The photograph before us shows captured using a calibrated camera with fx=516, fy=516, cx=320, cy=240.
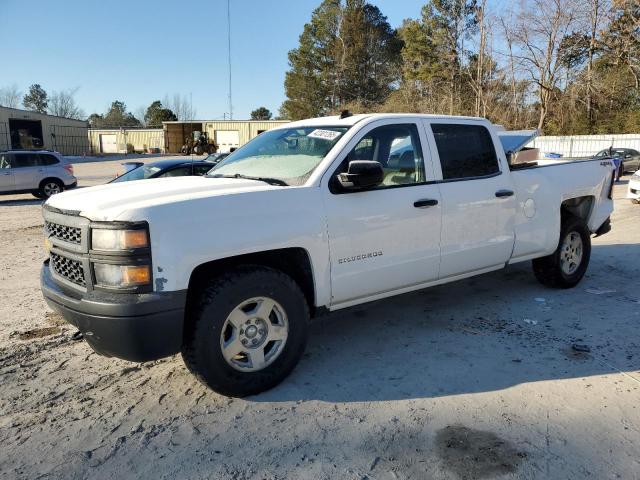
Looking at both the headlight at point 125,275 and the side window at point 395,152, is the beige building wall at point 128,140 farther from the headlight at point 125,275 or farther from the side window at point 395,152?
the headlight at point 125,275

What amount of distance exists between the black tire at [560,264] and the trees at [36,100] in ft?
397

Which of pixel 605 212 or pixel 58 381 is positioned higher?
pixel 605 212

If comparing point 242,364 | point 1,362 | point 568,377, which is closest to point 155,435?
point 242,364

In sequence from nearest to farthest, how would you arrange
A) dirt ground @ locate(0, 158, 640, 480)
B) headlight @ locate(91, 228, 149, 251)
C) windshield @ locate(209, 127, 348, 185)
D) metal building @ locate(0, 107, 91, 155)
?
dirt ground @ locate(0, 158, 640, 480)
headlight @ locate(91, 228, 149, 251)
windshield @ locate(209, 127, 348, 185)
metal building @ locate(0, 107, 91, 155)

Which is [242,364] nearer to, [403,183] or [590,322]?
[403,183]

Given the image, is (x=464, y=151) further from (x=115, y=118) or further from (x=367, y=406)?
(x=115, y=118)

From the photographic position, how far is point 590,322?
16.0ft

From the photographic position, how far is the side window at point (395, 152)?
162 inches

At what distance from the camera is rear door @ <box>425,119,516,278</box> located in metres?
4.48

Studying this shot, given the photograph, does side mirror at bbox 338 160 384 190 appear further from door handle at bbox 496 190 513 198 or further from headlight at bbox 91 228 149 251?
door handle at bbox 496 190 513 198

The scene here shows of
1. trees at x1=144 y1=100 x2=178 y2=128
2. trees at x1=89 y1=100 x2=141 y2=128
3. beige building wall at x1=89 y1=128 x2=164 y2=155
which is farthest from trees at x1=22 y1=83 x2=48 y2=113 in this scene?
beige building wall at x1=89 y1=128 x2=164 y2=155

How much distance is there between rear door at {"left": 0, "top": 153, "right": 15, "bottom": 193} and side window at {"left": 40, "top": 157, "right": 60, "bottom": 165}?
0.88 metres

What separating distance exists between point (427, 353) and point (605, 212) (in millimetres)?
3611

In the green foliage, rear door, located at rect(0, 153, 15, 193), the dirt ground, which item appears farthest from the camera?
the green foliage
